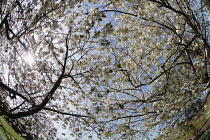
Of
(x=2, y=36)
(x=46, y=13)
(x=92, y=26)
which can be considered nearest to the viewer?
(x=92, y=26)

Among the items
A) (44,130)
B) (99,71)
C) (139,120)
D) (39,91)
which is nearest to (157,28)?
(99,71)

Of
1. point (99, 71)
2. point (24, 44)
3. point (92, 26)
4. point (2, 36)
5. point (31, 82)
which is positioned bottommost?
point (99, 71)

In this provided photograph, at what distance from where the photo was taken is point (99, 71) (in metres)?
3.87

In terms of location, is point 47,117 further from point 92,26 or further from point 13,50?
point 92,26

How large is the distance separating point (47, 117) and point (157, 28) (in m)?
5.14

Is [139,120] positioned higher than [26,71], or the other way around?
[26,71]

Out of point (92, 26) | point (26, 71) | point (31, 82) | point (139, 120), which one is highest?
point (26, 71)

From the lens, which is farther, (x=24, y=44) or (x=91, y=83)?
(x=24, y=44)

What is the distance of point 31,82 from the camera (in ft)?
17.1

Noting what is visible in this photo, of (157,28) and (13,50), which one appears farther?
(13,50)

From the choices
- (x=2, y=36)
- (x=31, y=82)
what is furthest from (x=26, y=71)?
(x=2, y=36)

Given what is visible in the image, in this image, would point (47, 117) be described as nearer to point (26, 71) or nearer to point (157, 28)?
point (26, 71)

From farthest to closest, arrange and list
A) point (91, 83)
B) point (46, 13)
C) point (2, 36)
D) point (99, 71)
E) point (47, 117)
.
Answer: point (47, 117) → point (2, 36) → point (91, 83) → point (99, 71) → point (46, 13)

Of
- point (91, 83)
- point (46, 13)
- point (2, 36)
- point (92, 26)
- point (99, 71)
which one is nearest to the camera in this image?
point (92, 26)
